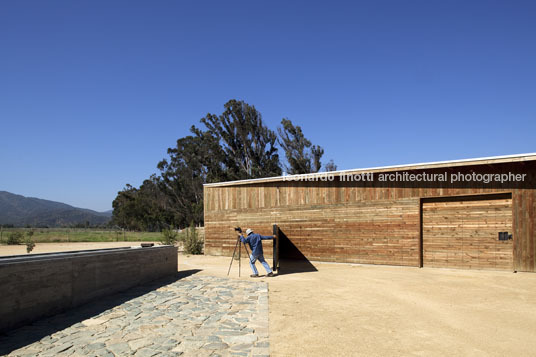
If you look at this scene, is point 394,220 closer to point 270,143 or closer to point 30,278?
point 30,278

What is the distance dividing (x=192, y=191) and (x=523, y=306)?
134 feet

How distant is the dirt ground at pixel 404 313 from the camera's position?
16.2 ft

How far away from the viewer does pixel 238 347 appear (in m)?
4.93

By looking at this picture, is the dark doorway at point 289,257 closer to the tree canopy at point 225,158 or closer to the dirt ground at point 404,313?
the dirt ground at point 404,313

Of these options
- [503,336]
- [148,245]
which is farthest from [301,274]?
[503,336]

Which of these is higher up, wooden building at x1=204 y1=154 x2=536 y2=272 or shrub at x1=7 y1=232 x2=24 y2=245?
wooden building at x1=204 y1=154 x2=536 y2=272

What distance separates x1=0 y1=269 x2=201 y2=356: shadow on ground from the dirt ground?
11.2 ft

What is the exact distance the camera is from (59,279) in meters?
6.81

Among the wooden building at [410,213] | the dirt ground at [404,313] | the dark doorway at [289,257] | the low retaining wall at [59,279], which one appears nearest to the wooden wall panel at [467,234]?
the wooden building at [410,213]

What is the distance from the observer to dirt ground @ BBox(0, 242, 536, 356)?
16.2 ft

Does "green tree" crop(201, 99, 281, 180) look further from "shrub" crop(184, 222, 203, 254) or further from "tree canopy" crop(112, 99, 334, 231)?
"shrub" crop(184, 222, 203, 254)

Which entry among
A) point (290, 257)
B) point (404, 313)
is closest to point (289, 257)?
point (290, 257)

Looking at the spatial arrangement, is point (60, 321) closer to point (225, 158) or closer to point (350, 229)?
point (350, 229)

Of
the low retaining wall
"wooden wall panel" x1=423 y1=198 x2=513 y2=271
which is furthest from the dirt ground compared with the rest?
the low retaining wall
